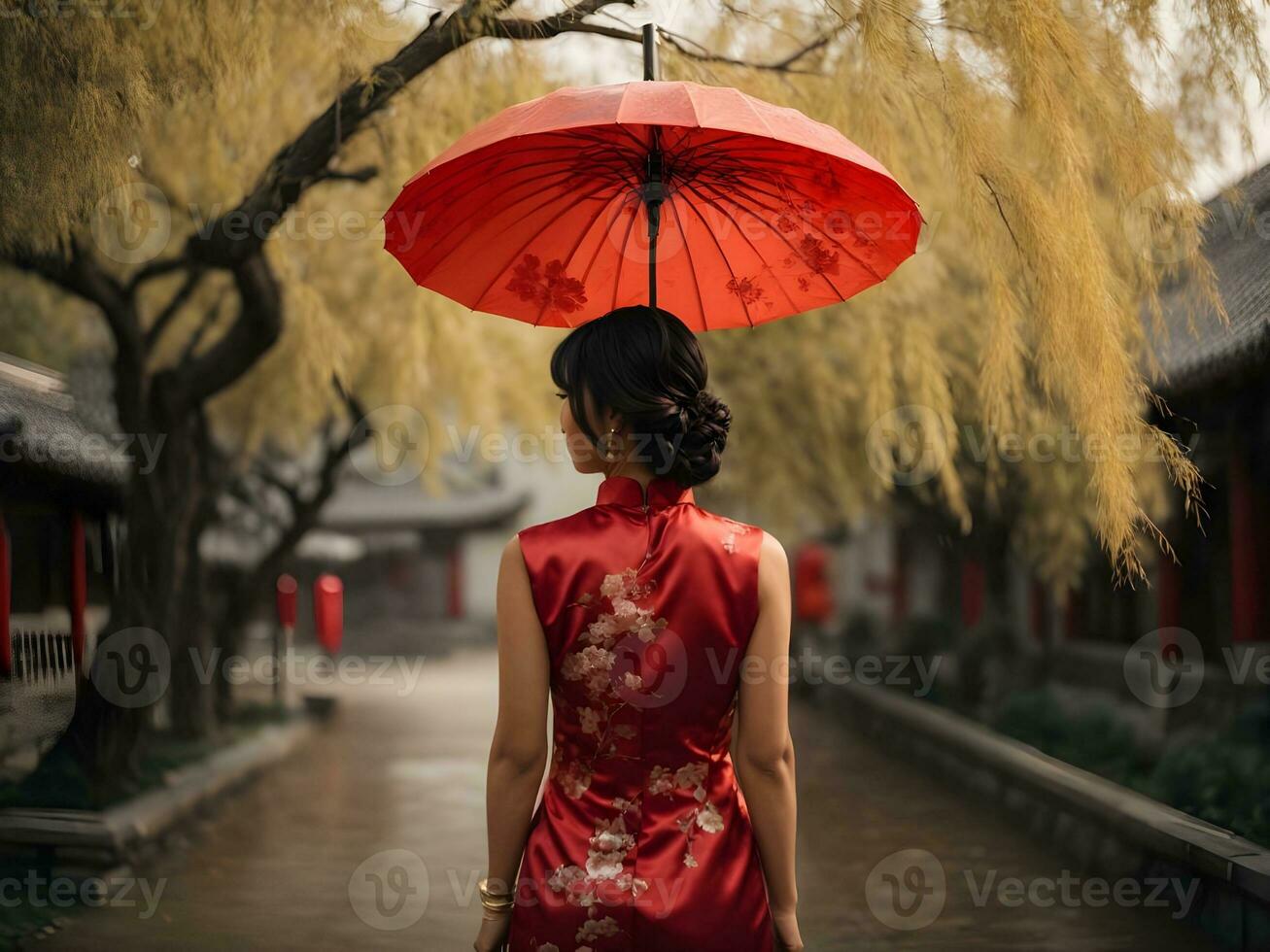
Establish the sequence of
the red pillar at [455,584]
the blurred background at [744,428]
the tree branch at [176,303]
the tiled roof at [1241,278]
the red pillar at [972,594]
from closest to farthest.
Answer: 1. the blurred background at [744,428]
2. the tiled roof at [1241,278]
3. the tree branch at [176,303]
4. the red pillar at [972,594]
5. the red pillar at [455,584]

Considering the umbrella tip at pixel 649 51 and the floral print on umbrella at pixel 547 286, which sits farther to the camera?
the floral print on umbrella at pixel 547 286

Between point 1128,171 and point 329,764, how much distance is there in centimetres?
860

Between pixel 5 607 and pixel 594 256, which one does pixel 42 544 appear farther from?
pixel 594 256

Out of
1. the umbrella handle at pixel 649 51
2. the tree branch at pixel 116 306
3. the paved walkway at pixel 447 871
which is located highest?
the tree branch at pixel 116 306

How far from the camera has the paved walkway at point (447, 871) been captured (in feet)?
16.7

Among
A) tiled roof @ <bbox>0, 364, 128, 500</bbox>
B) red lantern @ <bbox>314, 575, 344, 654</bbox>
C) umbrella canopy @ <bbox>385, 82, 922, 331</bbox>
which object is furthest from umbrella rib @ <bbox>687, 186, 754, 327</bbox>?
red lantern @ <bbox>314, 575, 344, 654</bbox>

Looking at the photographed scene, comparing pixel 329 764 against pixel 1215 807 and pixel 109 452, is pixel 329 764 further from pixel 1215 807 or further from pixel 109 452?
pixel 1215 807

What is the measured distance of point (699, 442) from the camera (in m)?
2.16

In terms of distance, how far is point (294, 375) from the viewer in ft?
29.8

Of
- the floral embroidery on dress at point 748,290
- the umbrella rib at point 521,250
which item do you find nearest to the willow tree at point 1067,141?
the floral embroidery on dress at point 748,290

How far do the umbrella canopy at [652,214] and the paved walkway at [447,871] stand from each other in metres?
3.02

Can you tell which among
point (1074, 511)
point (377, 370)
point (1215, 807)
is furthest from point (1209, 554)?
point (377, 370)

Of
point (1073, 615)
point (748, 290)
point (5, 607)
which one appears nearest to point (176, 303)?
point (5, 607)

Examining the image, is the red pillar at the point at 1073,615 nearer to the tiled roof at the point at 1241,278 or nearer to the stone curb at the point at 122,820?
the tiled roof at the point at 1241,278
